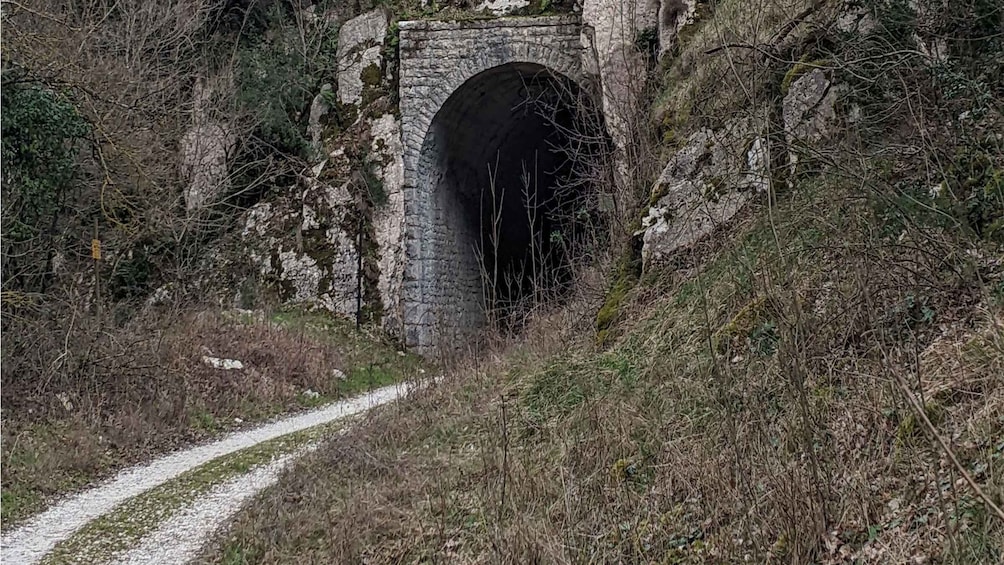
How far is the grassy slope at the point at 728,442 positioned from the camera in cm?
317

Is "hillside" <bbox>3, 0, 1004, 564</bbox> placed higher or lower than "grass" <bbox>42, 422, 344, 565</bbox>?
higher

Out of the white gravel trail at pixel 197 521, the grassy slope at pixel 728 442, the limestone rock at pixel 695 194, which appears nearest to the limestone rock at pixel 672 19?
the limestone rock at pixel 695 194

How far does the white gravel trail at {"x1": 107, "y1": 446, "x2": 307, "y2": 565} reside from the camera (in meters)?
5.38

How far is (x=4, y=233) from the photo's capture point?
30.7 feet

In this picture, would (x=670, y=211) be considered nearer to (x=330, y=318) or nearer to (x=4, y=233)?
(x=4, y=233)

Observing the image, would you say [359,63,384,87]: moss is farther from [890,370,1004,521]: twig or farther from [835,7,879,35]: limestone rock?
[890,370,1004,521]: twig

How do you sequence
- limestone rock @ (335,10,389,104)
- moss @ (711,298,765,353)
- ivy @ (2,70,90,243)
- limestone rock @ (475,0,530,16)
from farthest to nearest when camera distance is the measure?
limestone rock @ (335,10,389,104) < limestone rock @ (475,0,530,16) < ivy @ (2,70,90,243) < moss @ (711,298,765,353)

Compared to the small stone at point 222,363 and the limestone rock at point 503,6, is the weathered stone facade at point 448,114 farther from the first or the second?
the small stone at point 222,363

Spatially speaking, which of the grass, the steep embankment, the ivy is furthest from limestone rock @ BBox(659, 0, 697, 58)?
the ivy

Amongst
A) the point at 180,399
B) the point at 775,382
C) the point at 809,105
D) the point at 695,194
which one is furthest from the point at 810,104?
the point at 180,399

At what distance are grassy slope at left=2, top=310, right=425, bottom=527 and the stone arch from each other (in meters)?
1.76

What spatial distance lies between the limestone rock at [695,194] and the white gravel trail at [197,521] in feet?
11.6

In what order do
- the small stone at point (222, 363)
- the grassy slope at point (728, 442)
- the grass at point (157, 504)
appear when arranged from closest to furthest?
the grassy slope at point (728, 442) < the grass at point (157, 504) < the small stone at point (222, 363)

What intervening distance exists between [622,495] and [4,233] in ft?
26.8
